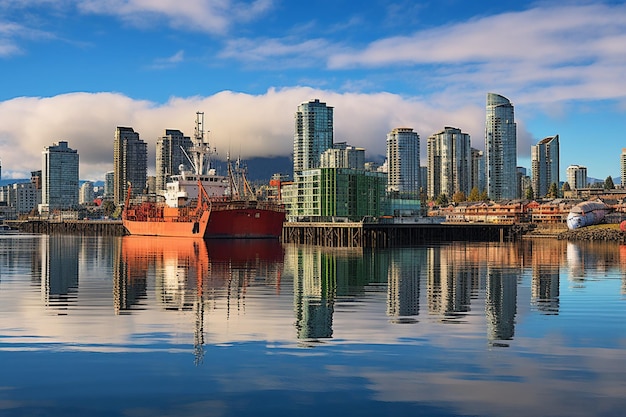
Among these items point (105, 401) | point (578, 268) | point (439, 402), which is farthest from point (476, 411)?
point (578, 268)

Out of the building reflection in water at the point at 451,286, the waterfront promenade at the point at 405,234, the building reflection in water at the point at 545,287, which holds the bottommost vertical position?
the building reflection in water at the point at 545,287

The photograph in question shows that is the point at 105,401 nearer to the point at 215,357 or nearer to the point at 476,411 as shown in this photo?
the point at 215,357

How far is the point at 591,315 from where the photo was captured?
2997cm

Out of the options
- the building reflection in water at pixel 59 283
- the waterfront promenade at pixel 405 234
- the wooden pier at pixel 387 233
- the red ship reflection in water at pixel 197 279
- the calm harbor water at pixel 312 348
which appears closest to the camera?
the calm harbor water at pixel 312 348

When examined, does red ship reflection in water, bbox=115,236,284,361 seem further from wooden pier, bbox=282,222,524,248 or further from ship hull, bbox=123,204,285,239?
wooden pier, bbox=282,222,524,248

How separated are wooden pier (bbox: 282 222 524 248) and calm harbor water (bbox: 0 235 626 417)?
61.2 meters

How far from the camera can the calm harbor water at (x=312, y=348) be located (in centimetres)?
1623

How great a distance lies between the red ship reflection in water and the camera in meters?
32.9

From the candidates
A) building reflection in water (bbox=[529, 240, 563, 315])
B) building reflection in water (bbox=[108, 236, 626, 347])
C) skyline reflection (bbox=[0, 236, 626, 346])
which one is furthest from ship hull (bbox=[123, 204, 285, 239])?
building reflection in water (bbox=[529, 240, 563, 315])

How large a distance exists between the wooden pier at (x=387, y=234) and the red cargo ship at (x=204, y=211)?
26.8 ft

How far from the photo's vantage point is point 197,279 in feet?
151

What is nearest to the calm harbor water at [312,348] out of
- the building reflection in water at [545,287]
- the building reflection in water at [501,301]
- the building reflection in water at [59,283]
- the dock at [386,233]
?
the building reflection in water at [501,301]

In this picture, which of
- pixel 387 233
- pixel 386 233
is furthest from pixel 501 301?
pixel 387 233

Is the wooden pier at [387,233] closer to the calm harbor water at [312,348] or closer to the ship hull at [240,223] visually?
the ship hull at [240,223]
